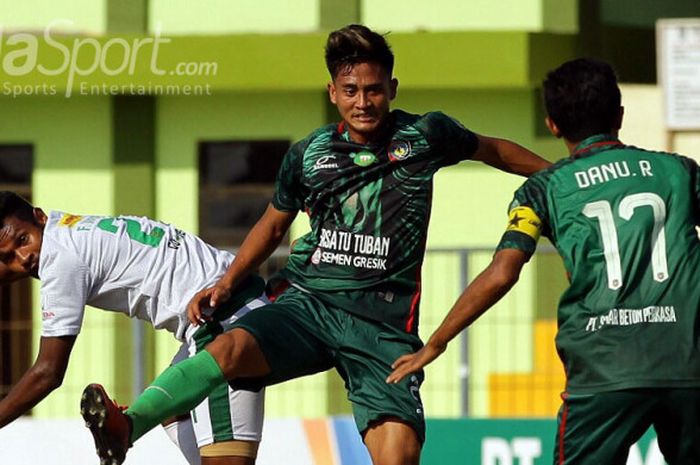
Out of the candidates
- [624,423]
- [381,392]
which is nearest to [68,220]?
[381,392]

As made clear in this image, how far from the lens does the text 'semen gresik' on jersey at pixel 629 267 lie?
6.34 metres

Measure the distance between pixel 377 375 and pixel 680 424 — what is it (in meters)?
1.51

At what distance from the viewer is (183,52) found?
655 inches

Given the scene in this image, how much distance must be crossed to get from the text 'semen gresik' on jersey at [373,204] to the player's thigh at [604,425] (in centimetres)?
132

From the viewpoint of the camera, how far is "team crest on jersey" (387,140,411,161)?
756 centimetres

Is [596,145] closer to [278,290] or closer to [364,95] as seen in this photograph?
[364,95]

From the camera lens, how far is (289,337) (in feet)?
24.3

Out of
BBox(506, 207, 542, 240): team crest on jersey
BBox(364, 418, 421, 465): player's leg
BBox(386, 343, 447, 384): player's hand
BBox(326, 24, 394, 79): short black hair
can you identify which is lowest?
BBox(364, 418, 421, 465): player's leg

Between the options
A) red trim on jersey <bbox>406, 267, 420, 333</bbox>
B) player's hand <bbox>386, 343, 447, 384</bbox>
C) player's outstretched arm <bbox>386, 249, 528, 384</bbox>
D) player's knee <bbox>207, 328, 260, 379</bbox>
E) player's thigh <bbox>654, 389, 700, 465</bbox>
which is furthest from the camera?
red trim on jersey <bbox>406, 267, 420, 333</bbox>

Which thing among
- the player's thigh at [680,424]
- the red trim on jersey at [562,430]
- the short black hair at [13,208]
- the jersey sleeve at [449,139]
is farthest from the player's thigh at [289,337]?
the player's thigh at [680,424]

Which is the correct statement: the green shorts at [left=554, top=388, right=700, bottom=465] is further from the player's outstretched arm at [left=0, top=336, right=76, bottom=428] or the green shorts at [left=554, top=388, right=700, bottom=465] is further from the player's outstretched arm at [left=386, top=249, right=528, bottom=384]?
the player's outstretched arm at [left=0, top=336, right=76, bottom=428]

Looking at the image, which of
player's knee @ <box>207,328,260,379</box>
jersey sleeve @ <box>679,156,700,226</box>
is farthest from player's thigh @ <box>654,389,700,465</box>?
player's knee @ <box>207,328,260,379</box>

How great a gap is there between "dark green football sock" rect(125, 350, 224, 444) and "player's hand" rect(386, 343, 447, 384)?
723 millimetres

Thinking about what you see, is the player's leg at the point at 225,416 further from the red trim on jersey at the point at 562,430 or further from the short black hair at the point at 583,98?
the short black hair at the point at 583,98
